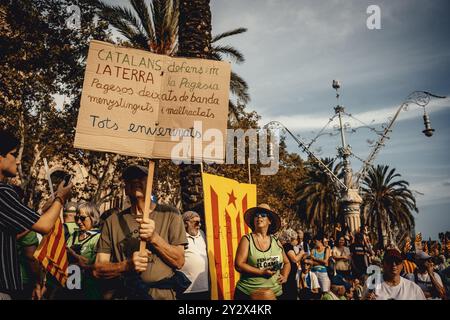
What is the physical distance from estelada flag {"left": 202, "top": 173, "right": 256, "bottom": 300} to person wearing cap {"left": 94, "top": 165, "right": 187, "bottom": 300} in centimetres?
153

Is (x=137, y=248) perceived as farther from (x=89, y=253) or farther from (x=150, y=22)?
(x=150, y=22)

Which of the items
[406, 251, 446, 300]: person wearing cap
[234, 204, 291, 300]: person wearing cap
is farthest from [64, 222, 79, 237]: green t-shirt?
[406, 251, 446, 300]: person wearing cap

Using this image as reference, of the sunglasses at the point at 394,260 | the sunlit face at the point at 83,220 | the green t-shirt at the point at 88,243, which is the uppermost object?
the sunlit face at the point at 83,220

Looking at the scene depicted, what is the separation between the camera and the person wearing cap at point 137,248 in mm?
2518

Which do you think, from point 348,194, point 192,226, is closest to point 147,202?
point 192,226

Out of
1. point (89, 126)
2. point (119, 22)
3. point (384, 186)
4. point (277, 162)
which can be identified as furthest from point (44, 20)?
point (384, 186)

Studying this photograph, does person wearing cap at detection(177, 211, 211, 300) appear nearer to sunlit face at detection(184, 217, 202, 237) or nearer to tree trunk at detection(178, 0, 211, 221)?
sunlit face at detection(184, 217, 202, 237)

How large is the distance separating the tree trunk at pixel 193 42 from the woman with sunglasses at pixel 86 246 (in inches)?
105

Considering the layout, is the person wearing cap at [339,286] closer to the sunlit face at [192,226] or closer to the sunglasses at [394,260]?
the sunglasses at [394,260]

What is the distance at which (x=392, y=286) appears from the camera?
12.4 ft

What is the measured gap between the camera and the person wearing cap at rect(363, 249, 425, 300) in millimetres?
3699

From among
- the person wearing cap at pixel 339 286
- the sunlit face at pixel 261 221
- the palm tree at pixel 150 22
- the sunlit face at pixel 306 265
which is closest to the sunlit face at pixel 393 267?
the sunlit face at pixel 261 221

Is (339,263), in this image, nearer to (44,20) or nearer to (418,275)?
(418,275)
